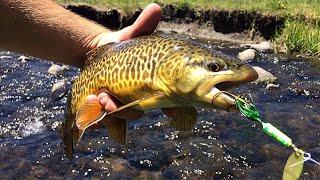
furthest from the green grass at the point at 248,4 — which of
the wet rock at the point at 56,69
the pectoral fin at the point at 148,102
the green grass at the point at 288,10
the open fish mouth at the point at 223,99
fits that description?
the open fish mouth at the point at 223,99

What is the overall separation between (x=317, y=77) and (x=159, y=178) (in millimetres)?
6452

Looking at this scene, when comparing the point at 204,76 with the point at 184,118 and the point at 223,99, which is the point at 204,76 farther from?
the point at 184,118

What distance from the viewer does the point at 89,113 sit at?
311 cm

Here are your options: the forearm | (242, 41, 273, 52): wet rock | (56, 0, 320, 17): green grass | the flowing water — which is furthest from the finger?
(56, 0, 320, 17): green grass

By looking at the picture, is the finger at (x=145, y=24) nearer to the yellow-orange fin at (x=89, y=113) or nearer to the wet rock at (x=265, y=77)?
the yellow-orange fin at (x=89, y=113)

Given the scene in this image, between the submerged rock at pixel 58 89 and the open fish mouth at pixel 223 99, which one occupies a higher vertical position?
the open fish mouth at pixel 223 99

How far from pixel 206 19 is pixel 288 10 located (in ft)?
9.90

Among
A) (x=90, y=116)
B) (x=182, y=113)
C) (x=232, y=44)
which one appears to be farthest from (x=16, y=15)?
(x=232, y=44)

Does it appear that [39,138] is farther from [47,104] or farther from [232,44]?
[232,44]

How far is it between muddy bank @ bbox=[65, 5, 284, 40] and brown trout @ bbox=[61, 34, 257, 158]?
14276mm

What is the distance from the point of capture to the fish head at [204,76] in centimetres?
256

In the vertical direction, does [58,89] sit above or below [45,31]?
below

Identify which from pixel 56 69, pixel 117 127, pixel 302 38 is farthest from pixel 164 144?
pixel 302 38

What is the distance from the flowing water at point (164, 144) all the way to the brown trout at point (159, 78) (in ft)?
14.1
